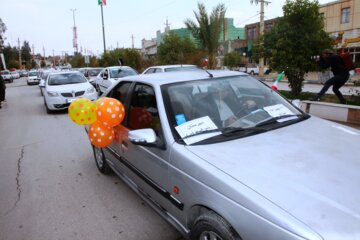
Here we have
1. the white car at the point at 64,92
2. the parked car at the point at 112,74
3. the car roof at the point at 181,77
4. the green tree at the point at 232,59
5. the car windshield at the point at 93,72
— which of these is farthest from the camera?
the green tree at the point at 232,59

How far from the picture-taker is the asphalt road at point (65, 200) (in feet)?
10.5

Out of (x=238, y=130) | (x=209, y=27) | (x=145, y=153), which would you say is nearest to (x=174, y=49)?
(x=209, y=27)

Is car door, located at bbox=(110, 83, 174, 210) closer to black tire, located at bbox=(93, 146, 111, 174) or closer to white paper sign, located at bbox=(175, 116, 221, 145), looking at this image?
white paper sign, located at bbox=(175, 116, 221, 145)

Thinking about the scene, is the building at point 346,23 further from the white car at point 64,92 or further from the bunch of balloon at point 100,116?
the bunch of balloon at point 100,116

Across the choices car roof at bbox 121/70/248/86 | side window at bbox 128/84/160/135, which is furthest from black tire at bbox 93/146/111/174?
car roof at bbox 121/70/248/86

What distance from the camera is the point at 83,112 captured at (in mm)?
3834

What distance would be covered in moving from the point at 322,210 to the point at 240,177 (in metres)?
0.52

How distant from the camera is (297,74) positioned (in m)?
9.52

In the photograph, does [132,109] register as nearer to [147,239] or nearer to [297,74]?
[147,239]

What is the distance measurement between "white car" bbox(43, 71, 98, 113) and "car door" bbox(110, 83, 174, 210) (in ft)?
25.5

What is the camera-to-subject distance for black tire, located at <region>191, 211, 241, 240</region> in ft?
6.38

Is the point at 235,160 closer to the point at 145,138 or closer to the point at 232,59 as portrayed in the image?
the point at 145,138

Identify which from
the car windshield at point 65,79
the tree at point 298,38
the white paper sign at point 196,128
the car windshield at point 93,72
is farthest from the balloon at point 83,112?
the car windshield at point 93,72

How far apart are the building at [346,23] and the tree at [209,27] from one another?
15.4 meters
